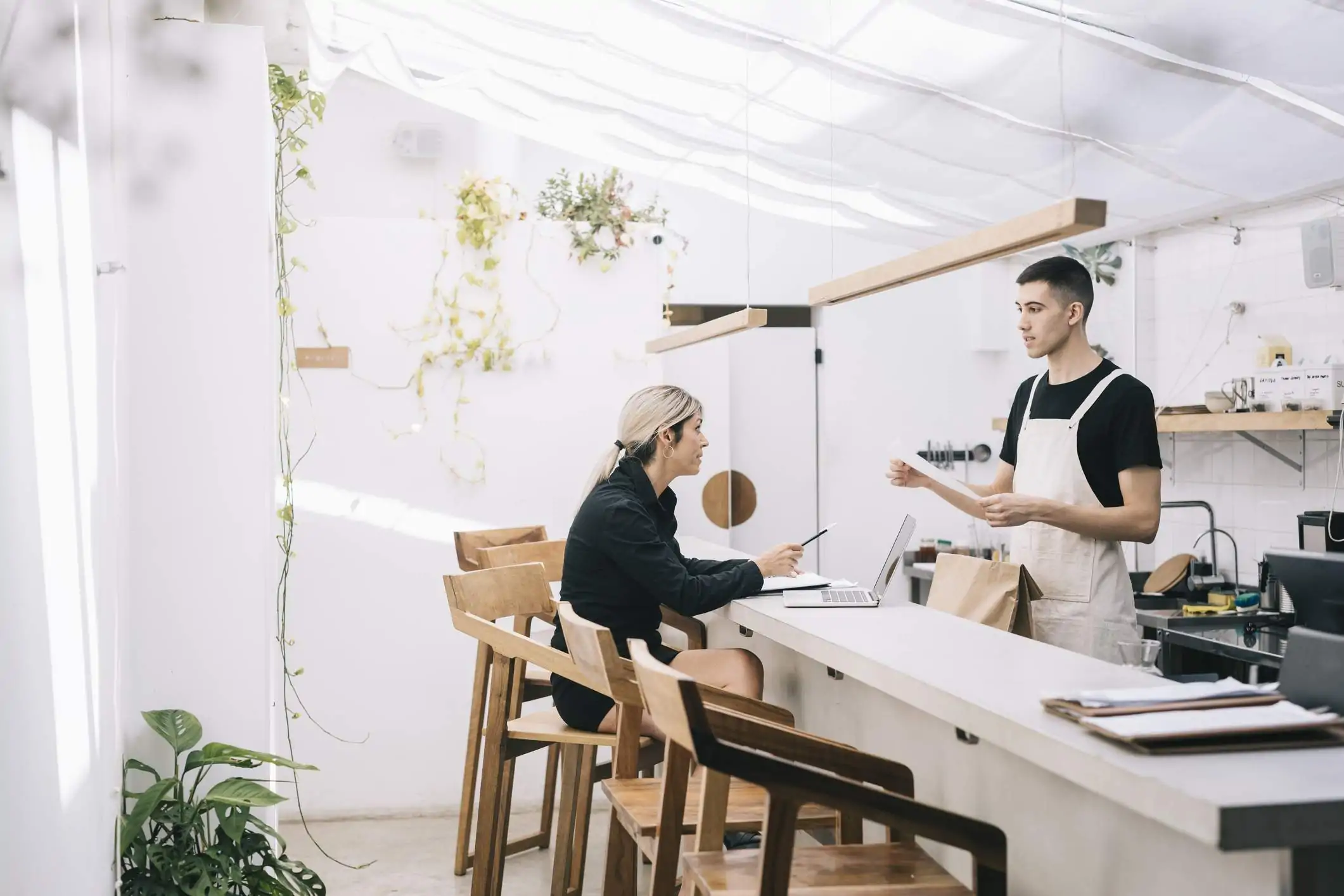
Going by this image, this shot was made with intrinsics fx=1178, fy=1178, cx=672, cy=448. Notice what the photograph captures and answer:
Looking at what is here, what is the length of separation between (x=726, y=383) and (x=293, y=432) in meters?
2.19

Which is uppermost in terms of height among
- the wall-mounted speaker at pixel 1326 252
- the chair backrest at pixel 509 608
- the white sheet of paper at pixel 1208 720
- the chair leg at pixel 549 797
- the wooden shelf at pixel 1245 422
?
the wall-mounted speaker at pixel 1326 252

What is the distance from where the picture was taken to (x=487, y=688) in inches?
163

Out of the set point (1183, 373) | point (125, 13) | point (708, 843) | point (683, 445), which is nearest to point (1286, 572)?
point (708, 843)

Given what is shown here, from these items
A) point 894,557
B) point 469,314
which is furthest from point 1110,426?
point 469,314

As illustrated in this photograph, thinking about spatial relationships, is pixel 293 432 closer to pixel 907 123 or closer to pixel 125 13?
pixel 125 13

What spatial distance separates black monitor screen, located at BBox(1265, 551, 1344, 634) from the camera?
1822 millimetres

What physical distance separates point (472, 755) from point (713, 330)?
170 cm

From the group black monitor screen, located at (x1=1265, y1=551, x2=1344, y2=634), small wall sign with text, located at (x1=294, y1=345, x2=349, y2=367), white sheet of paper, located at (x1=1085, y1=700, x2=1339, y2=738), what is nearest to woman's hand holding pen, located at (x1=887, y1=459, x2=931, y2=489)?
black monitor screen, located at (x1=1265, y1=551, x2=1344, y2=634)

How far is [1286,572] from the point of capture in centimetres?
190

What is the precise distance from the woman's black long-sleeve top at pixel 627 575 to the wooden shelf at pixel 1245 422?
4.67ft

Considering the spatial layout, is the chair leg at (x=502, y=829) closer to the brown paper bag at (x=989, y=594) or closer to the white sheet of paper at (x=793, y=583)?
the white sheet of paper at (x=793, y=583)

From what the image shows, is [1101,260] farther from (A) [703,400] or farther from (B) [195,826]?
(B) [195,826]

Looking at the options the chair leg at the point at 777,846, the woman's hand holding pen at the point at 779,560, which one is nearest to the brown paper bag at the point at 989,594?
the woman's hand holding pen at the point at 779,560

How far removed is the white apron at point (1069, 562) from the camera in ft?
10.0
